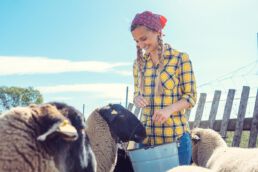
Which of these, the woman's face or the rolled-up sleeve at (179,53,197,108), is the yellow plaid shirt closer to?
Result: the rolled-up sleeve at (179,53,197,108)

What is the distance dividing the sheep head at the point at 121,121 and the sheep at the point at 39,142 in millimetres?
1798

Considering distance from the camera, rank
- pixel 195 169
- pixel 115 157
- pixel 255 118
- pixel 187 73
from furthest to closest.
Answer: pixel 255 118, pixel 115 157, pixel 187 73, pixel 195 169

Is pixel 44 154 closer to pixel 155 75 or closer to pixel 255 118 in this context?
pixel 155 75

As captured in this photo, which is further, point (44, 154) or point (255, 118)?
point (255, 118)

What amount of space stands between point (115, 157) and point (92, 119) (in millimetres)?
543

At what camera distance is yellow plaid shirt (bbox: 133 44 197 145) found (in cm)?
453

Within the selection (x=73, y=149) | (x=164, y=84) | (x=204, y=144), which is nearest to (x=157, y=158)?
(x=164, y=84)

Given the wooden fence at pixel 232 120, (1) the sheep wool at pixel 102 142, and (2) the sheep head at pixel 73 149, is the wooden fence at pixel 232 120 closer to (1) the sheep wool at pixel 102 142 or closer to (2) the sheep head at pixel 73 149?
(1) the sheep wool at pixel 102 142

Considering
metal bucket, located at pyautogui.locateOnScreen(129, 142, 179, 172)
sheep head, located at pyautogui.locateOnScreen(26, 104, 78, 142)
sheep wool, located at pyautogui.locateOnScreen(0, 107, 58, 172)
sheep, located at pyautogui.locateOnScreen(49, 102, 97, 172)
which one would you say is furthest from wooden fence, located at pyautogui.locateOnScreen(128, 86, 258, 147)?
sheep wool, located at pyautogui.locateOnScreen(0, 107, 58, 172)

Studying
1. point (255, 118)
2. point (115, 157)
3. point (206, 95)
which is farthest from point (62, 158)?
point (206, 95)

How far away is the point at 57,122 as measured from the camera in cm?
288

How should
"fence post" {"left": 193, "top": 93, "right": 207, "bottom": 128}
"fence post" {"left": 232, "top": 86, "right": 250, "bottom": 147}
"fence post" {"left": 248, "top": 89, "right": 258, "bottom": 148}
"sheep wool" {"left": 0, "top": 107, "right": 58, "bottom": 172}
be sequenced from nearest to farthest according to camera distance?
1. "sheep wool" {"left": 0, "top": 107, "right": 58, "bottom": 172}
2. "fence post" {"left": 248, "top": 89, "right": 258, "bottom": 148}
3. "fence post" {"left": 232, "top": 86, "right": 250, "bottom": 147}
4. "fence post" {"left": 193, "top": 93, "right": 207, "bottom": 128}

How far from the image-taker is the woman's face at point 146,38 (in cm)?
→ 452

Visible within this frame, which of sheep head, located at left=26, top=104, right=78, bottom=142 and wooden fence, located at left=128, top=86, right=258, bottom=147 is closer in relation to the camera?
sheep head, located at left=26, top=104, right=78, bottom=142
